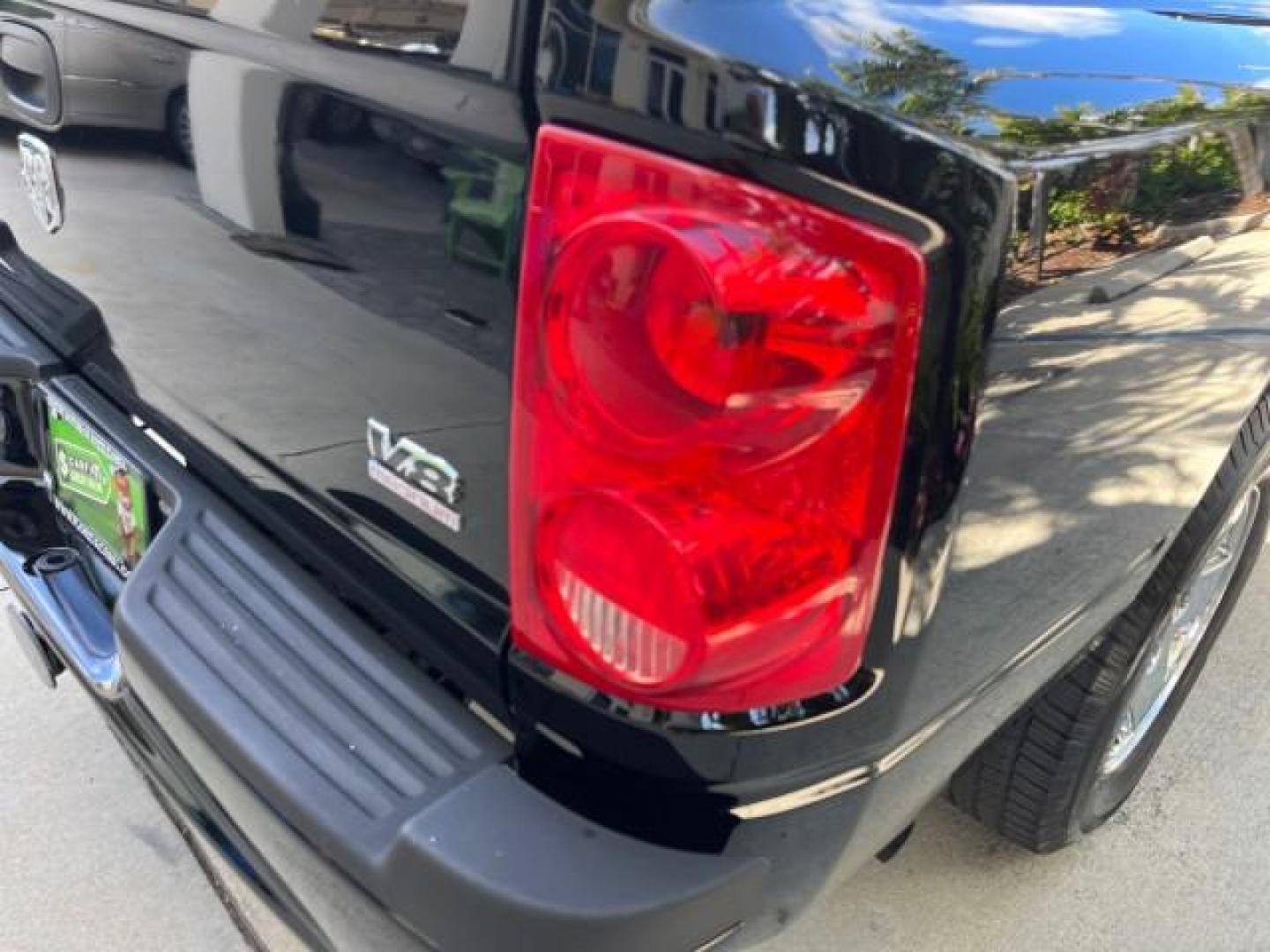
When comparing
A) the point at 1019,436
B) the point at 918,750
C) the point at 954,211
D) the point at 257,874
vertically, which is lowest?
the point at 257,874

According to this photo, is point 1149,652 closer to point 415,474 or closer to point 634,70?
point 415,474

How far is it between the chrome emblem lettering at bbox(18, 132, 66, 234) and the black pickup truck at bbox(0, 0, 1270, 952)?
47mm

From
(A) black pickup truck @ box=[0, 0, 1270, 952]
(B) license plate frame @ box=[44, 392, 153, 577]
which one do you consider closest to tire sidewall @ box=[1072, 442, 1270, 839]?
(A) black pickup truck @ box=[0, 0, 1270, 952]

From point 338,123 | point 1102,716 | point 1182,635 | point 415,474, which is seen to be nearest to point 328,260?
point 338,123

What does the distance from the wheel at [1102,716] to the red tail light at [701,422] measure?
97 cm

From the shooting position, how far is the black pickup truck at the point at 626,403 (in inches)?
36.2

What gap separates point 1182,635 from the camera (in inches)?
93.7

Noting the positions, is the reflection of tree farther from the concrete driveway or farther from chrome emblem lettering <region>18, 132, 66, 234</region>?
the concrete driveway

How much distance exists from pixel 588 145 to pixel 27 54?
1.20 metres

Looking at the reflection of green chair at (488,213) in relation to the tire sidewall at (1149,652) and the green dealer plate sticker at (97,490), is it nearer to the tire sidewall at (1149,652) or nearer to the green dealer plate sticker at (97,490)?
the green dealer plate sticker at (97,490)

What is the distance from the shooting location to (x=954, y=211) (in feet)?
2.93

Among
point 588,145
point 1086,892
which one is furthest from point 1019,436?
point 1086,892

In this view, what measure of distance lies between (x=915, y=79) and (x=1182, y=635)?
1.83 metres

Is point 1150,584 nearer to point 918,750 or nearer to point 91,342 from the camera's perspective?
point 918,750
